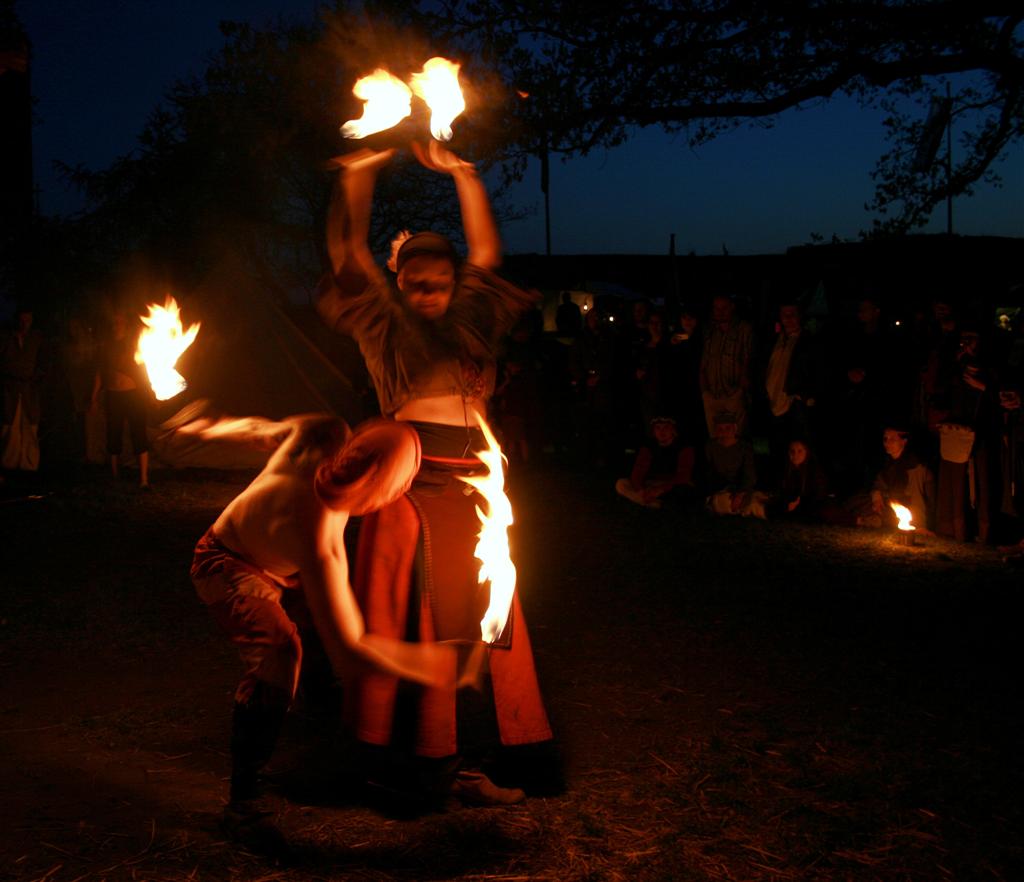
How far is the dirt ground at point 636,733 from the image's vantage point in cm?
336

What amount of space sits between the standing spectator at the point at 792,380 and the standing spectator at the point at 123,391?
21.5 ft

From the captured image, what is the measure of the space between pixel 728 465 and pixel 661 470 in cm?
76

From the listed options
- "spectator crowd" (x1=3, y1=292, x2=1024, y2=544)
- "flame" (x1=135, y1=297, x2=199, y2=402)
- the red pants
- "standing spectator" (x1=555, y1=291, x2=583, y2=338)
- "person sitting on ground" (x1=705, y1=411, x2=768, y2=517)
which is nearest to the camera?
the red pants

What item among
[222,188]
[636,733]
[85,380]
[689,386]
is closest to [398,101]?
[636,733]

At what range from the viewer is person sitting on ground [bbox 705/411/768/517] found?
32.1 feet

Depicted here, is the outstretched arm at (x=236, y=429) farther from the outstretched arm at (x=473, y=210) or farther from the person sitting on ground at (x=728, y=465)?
the person sitting on ground at (x=728, y=465)

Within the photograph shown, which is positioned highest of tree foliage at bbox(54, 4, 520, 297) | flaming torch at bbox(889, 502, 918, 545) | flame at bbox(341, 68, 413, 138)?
tree foliage at bbox(54, 4, 520, 297)

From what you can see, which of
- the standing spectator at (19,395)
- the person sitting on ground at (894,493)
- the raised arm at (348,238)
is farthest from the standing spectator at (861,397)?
the standing spectator at (19,395)

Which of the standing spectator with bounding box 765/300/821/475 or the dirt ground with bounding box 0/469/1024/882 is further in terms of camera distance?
the standing spectator with bounding box 765/300/821/475

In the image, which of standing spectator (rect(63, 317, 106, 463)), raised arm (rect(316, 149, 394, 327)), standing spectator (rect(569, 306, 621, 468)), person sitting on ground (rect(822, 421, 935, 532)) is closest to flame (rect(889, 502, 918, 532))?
person sitting on ground (rect(822, 421, 935, 532))

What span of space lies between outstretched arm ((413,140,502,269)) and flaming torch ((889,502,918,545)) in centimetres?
551

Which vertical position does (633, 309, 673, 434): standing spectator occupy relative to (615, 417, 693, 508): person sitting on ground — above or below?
above

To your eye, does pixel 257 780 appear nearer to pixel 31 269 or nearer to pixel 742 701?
Result: pixel 742 701

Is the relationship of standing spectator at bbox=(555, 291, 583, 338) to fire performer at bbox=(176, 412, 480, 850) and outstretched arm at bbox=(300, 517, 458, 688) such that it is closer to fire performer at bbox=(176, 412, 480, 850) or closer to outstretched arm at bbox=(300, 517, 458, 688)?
fire performer at bbox=(176, 412, 480, 850)
